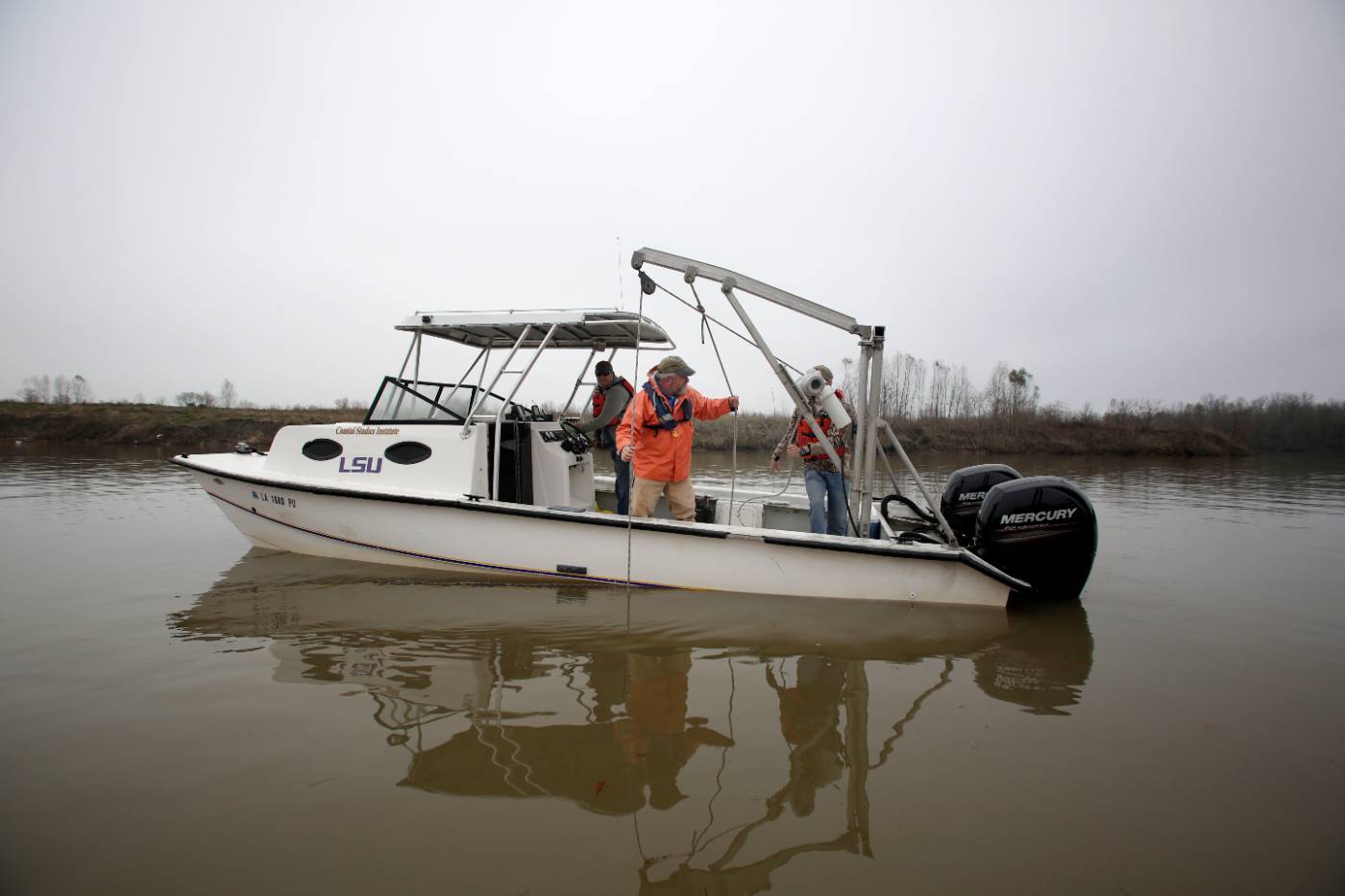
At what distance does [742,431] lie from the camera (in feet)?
83.9

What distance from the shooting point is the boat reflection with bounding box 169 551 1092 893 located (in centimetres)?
220

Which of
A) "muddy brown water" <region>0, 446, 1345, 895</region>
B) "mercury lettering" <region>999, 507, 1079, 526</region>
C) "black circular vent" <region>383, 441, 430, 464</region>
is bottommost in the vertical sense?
"muddy brown water" <region>0, 446, 1345, 895</region>

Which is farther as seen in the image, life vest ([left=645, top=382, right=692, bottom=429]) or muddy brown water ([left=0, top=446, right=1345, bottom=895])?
life vest ([left=645, top=382, right=692, bottom=429])

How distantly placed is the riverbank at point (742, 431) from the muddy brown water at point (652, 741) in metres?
19.3

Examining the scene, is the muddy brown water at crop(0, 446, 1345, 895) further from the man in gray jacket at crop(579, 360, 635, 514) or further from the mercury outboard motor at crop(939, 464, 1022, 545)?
the man in gray jacket at crop(579, 360, 635, 514)

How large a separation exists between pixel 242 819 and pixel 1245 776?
3850mm

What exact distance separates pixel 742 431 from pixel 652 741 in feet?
76.5

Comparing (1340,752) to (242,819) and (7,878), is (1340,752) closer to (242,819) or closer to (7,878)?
(242,819)

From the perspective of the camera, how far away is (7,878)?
1.79 m

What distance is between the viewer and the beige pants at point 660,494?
4.85m

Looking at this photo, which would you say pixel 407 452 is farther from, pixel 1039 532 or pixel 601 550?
pixel 1039 532

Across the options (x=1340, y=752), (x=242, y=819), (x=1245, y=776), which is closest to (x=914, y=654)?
(x=1245, y=776)

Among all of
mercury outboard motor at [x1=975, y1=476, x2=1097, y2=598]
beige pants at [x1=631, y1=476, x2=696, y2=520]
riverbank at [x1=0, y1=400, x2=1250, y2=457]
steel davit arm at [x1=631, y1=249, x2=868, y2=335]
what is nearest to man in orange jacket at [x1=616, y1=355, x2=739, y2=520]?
beige pants at [x1=631, y1=476, x2=696, y2=520]

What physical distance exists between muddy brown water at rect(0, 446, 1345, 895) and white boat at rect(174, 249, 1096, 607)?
275 mm
